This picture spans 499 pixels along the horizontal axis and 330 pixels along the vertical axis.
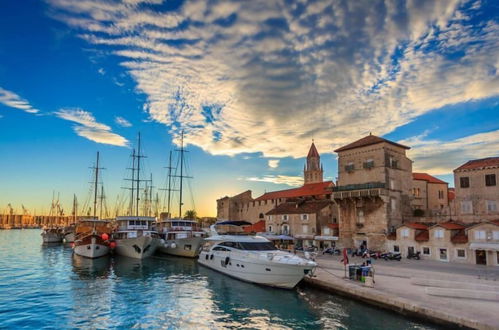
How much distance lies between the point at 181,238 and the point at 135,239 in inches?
243

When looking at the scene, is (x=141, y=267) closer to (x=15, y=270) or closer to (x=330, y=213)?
(x=15, y=270)

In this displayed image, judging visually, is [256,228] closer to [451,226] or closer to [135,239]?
[135,239]

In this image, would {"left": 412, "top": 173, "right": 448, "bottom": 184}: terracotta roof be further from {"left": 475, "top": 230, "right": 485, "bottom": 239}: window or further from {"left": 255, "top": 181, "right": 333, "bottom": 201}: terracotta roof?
{"left": 475, "top": 230, "right": 485, "bottom": 239}: window

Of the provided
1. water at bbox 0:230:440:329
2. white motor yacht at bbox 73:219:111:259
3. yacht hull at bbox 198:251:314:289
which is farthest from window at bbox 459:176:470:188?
white motor yacht at bbox 73:219:111:259

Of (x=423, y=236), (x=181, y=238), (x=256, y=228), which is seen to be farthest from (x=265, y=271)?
(x=256, y=228)

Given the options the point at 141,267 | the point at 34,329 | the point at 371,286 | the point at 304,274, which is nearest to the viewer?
the point at 34,329

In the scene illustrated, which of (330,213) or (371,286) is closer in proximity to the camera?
(371,286)

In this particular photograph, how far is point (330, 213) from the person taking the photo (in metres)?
52.8

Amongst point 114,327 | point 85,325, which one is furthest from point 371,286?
point 85,325

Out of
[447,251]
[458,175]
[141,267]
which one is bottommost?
[141,267]

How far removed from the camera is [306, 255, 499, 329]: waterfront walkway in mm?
15320

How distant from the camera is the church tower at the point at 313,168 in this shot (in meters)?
115

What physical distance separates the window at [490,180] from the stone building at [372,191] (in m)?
9.26

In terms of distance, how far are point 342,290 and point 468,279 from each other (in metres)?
8.31
